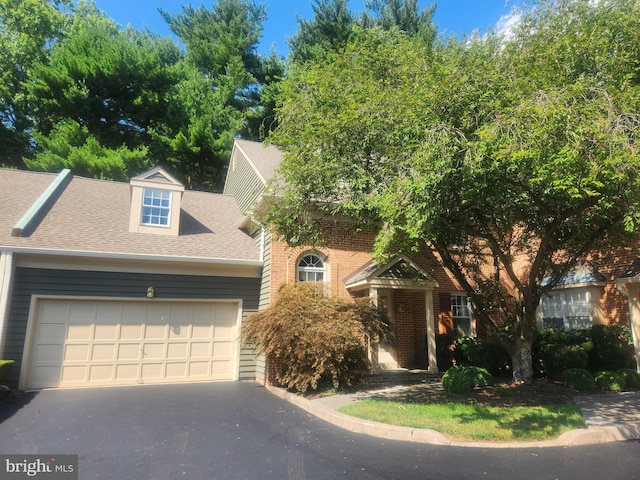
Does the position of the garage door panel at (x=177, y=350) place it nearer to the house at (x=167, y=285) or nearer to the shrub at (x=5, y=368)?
the house at (x=167, y=285)

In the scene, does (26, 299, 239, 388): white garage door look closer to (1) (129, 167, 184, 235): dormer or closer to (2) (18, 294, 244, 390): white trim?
(2) (18, 294, 244, 390): white trim

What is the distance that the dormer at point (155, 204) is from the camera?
12.3 m

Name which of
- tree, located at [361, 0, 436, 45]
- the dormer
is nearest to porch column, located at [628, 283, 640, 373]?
the dormer

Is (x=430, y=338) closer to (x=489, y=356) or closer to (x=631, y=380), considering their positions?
(x=489, y=356)

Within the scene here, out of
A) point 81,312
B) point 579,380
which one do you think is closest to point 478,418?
point 579,380

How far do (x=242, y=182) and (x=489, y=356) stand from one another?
1054 centimetres

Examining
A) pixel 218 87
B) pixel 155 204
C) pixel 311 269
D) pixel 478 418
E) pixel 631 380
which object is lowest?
pixel 478 418

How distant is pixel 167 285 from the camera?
11516 millimetres

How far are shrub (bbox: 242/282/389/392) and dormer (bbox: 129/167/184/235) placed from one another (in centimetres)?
439

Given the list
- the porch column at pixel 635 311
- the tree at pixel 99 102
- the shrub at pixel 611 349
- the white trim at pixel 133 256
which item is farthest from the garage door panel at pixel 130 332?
the porch column at pixel 635 311

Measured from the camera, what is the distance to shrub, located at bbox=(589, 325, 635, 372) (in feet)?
36.3

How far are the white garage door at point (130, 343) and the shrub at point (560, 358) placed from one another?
351 inches

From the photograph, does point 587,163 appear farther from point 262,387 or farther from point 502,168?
point 262,387

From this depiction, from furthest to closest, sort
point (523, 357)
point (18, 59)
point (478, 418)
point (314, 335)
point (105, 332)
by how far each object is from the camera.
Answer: point (18, 59)
point (105, 332)
point (523, 357)
point (314, 335)
point (478, 418)
